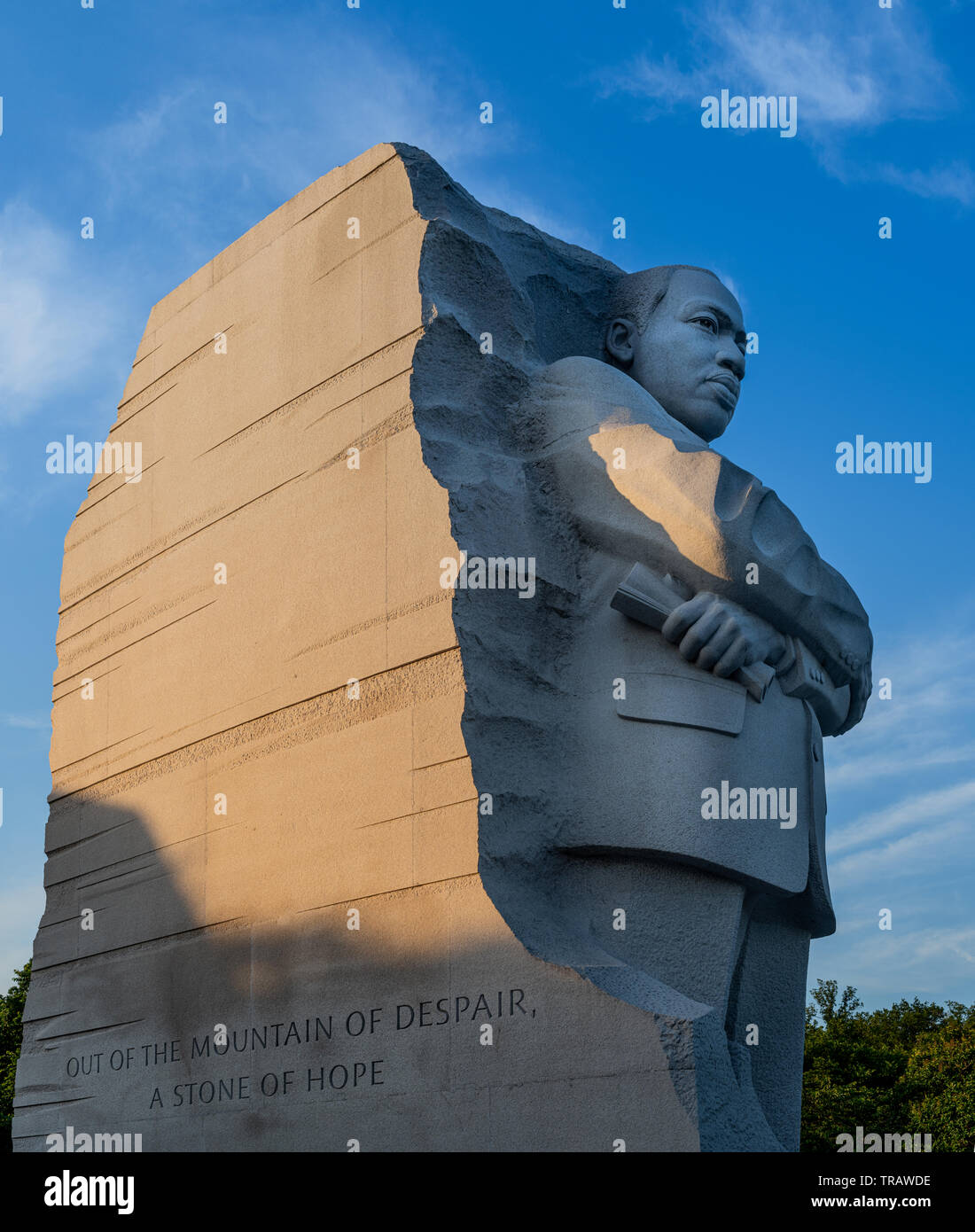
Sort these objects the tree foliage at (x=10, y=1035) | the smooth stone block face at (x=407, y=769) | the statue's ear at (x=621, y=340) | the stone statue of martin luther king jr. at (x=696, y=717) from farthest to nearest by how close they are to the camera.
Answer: the tree foliage at (x=10, y=1035) → the statue's ear at (x=621, y=340) → the stone statue of martin luther king jr. at (x=696, y=717) → the smooth stone block face at (x=407, y=769)

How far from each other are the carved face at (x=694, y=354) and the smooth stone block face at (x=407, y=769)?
39 centimetres

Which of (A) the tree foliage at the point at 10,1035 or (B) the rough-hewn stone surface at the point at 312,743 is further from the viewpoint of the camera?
(A) the tree foliage at the point at 10,1035

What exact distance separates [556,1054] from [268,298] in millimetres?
4000

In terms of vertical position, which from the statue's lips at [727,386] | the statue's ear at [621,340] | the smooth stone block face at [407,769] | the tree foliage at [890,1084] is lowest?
the tree foliage at [890,1084]

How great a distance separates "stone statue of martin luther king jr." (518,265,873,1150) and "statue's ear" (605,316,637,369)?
28.9 inches

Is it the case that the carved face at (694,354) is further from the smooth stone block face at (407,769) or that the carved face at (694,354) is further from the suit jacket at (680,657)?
the suit jacket at (680,657)

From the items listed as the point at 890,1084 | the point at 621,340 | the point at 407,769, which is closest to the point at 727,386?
the point at 621,340

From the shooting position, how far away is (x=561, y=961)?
16.3 ft

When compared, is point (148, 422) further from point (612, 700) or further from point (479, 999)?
point (479, 999)

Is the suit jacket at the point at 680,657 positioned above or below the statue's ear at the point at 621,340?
below

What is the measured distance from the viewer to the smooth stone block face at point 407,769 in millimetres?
5137

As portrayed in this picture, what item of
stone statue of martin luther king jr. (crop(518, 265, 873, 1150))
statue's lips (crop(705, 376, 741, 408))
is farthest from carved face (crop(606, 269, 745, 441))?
stone statue of martin luther king jr. (crop(518, 265, 873, 1150))

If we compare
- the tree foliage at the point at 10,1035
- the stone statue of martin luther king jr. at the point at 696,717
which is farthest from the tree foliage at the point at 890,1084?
the stone statue of martin luther king jr. at the point at 696,717
